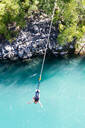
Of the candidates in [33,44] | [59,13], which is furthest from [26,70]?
[59,13]

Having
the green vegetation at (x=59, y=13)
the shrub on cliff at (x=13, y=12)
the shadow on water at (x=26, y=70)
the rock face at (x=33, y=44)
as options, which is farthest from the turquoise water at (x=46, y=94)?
the shrub on cliff at (x=13, y=12)

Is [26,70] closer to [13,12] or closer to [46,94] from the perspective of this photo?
[46,94]

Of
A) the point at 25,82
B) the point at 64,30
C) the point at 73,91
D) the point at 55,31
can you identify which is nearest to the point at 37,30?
the point at 55,31

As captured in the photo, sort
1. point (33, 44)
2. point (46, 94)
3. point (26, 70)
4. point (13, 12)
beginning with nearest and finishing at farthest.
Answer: point (46, 94), point (13, 12), point (26, 70), point (33, 44)

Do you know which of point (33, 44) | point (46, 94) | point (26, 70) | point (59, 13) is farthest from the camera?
point (33, 44)

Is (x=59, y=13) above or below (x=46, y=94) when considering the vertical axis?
above

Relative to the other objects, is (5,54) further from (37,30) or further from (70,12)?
(70,12)

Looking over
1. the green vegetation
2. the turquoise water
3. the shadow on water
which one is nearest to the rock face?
the shadow on water

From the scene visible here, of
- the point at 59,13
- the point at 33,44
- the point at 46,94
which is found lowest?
the point at 46,94
